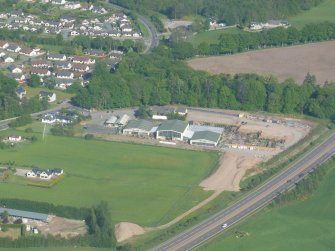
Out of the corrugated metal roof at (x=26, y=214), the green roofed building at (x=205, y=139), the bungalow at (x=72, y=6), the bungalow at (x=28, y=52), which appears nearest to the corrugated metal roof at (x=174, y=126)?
the green roofed building at (x=205, y=139)

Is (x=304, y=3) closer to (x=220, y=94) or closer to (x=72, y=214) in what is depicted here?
(x=220, y=94)

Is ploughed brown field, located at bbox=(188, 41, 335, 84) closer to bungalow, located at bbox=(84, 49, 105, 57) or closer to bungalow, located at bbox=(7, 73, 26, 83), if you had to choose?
bungalow, located at bbox=(84, 49, 105, 57)

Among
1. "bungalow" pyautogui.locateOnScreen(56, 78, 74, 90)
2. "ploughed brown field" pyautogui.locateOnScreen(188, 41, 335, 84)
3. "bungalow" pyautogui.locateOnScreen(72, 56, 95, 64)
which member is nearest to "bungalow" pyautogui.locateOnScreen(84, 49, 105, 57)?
"bungalow" pyautogui.locateOnScreen(72, 56, 95, 64)

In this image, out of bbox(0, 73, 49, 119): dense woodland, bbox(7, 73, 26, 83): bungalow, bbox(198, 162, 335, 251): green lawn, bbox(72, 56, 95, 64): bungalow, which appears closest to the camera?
bbox(198, 162, 335, 251): green lawn

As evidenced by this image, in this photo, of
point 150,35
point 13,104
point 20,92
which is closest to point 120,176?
point 13,104

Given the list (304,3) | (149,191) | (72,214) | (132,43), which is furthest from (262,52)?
(72,214)

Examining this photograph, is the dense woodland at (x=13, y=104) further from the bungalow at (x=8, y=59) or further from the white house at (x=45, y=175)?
the white house at (x=45, y=175)
